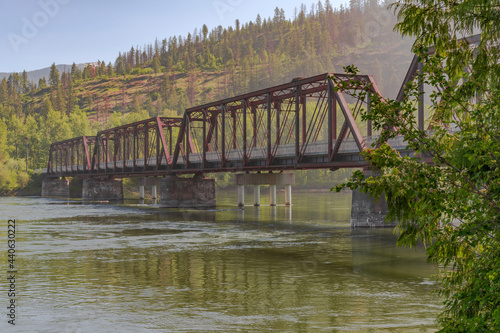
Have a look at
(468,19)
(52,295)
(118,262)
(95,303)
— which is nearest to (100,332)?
(95,303)

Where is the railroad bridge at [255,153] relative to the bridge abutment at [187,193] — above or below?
above

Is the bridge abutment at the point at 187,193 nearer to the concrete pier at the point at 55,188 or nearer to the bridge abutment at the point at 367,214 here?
the bridge abutment at the point at 367,214

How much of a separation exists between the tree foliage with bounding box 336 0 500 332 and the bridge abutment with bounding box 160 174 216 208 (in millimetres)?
72655

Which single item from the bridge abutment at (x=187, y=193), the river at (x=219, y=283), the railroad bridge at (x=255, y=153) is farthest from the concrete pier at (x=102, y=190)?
the river at (x=219, y=283)

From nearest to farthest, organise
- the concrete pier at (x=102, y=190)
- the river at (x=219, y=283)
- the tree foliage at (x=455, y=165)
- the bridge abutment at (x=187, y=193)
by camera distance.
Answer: the tree foliage at (x=455, y=165)
the river at (x=219, y=283)
the bridge abutment at (x=187, y=193)
the concrete pier at (x=102, y=190)

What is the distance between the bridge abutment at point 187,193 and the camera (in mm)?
83188

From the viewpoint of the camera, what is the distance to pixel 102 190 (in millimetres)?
118750

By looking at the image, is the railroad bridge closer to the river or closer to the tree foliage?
the tree foliage

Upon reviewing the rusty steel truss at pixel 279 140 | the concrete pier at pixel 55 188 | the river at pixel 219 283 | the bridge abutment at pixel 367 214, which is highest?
the rusty steel truss at pixel 279 140

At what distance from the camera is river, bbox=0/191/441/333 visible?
56.0 ft

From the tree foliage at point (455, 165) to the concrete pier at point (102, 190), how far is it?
112 metres

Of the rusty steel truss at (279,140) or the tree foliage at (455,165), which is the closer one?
the tree foliage at (455,165)

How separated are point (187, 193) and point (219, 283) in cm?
6074

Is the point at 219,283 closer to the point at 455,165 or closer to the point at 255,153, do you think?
the point at 455,165
